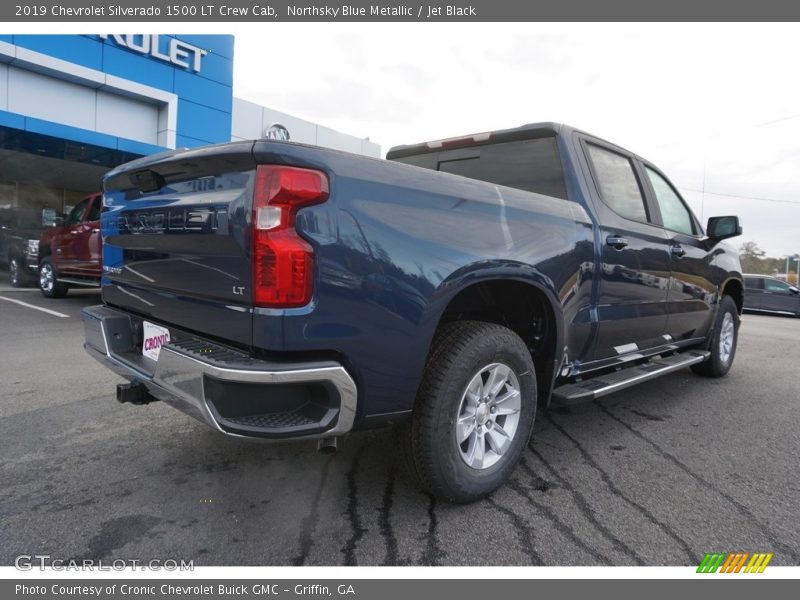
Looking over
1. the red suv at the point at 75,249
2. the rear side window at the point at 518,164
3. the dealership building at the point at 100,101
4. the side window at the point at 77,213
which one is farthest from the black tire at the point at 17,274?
the rear side window at the point at 518,164

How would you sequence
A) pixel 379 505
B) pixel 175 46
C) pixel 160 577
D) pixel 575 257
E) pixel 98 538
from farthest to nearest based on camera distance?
pixel 175 46, pixel 575 257, pixel 379 505, pixel 98 538, pixel 160 577

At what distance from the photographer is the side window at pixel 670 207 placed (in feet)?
13.5

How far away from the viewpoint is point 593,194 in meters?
3.29

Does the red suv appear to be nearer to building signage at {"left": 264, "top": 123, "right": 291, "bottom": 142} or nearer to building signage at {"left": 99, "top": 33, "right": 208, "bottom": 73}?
building signage at {"left": 264, "top": 123, "right": 291, "bottom": 142}

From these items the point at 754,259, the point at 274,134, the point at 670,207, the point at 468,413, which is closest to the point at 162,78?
the point at 274,134

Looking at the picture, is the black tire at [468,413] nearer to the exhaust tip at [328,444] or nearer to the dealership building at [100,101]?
the exhaust tip at [328,444]

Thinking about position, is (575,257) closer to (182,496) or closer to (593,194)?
(593,194)

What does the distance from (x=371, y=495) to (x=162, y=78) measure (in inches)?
643

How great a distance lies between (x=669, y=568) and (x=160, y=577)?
1937 millimetres

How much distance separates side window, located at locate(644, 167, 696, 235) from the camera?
412 cm

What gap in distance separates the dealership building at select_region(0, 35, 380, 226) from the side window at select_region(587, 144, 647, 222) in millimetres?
9495

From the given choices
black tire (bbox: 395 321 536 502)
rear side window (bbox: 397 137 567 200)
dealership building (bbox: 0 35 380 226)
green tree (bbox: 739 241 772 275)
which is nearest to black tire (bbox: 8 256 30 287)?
dealership building (bbox: 0 35 380 226)

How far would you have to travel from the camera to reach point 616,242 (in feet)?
10.8

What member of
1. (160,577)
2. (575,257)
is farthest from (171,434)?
(575,257)
